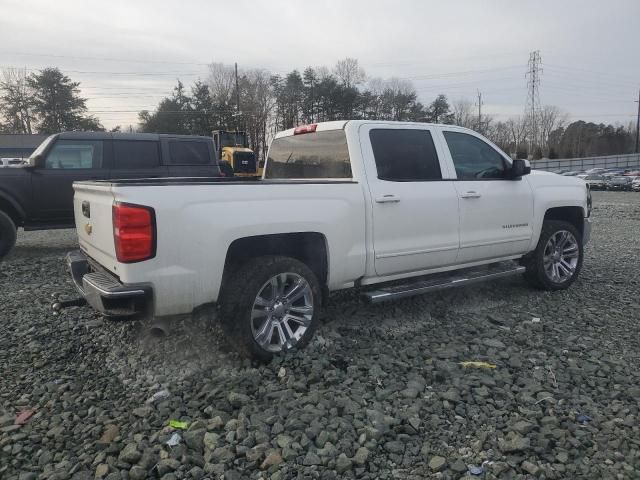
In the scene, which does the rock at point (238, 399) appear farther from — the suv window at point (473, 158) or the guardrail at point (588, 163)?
the guardrail at point (588, 163)

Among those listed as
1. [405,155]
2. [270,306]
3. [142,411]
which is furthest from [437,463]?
[405,155]

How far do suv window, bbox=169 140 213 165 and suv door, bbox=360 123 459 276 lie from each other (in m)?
5.76

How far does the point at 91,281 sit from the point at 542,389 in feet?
10.4

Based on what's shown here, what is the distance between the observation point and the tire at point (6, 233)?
7570 mm

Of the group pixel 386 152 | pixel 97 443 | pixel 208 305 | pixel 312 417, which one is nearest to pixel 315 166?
pixel 386 152

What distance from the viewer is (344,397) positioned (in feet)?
10.7

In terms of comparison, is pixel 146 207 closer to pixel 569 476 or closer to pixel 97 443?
pixel 97 443

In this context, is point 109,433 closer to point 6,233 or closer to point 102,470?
point 102,470

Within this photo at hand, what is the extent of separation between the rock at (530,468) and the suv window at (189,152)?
8.10 meters

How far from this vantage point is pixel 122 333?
4445 millimetres

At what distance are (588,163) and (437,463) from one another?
60935 mm

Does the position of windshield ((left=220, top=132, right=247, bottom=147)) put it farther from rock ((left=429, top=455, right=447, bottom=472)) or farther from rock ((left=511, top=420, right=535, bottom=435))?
rock ((left=429, top=455, right=447, bottom=472))

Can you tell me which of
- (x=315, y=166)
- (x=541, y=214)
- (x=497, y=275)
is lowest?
(x=497, y=275)

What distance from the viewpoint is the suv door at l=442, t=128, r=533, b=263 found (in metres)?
4.91
